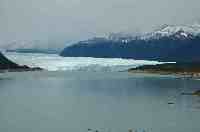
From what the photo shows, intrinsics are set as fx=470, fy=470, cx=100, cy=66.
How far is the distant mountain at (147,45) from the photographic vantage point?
114m

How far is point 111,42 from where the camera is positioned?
435ft

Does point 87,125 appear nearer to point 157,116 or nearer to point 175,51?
point 157,116

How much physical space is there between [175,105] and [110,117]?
18.4ft

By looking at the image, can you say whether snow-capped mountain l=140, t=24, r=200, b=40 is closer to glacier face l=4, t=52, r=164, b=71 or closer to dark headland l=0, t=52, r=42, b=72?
glacier face l=4, t=52, r=164, b=71

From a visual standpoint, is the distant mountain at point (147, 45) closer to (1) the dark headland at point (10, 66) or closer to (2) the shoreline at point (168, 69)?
(1) the dark headland at point (10, 66)

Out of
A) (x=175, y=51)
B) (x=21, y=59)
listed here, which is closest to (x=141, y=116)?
(x=21, y=59)

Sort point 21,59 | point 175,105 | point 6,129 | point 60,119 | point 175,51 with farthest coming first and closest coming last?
point 175,51, point 21,59, point 175,105, point 60,119, point 6,129

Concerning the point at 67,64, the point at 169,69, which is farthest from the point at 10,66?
the point at 169,69

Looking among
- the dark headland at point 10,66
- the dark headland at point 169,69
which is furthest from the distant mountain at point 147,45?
the dark headland at point 169,69

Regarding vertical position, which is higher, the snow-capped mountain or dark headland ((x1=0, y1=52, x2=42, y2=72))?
the snow-capped mountain

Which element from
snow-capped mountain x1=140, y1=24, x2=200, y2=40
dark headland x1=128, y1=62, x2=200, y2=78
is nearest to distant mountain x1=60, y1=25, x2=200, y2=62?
snow-capped mountain x1=140, y1=24, x2=200, y2=40

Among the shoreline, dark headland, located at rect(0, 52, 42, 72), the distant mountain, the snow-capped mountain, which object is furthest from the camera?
the snow-capped mountain

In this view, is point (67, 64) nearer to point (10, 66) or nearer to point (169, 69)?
point (10, 66)

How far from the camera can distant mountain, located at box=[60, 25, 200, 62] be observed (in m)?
114
